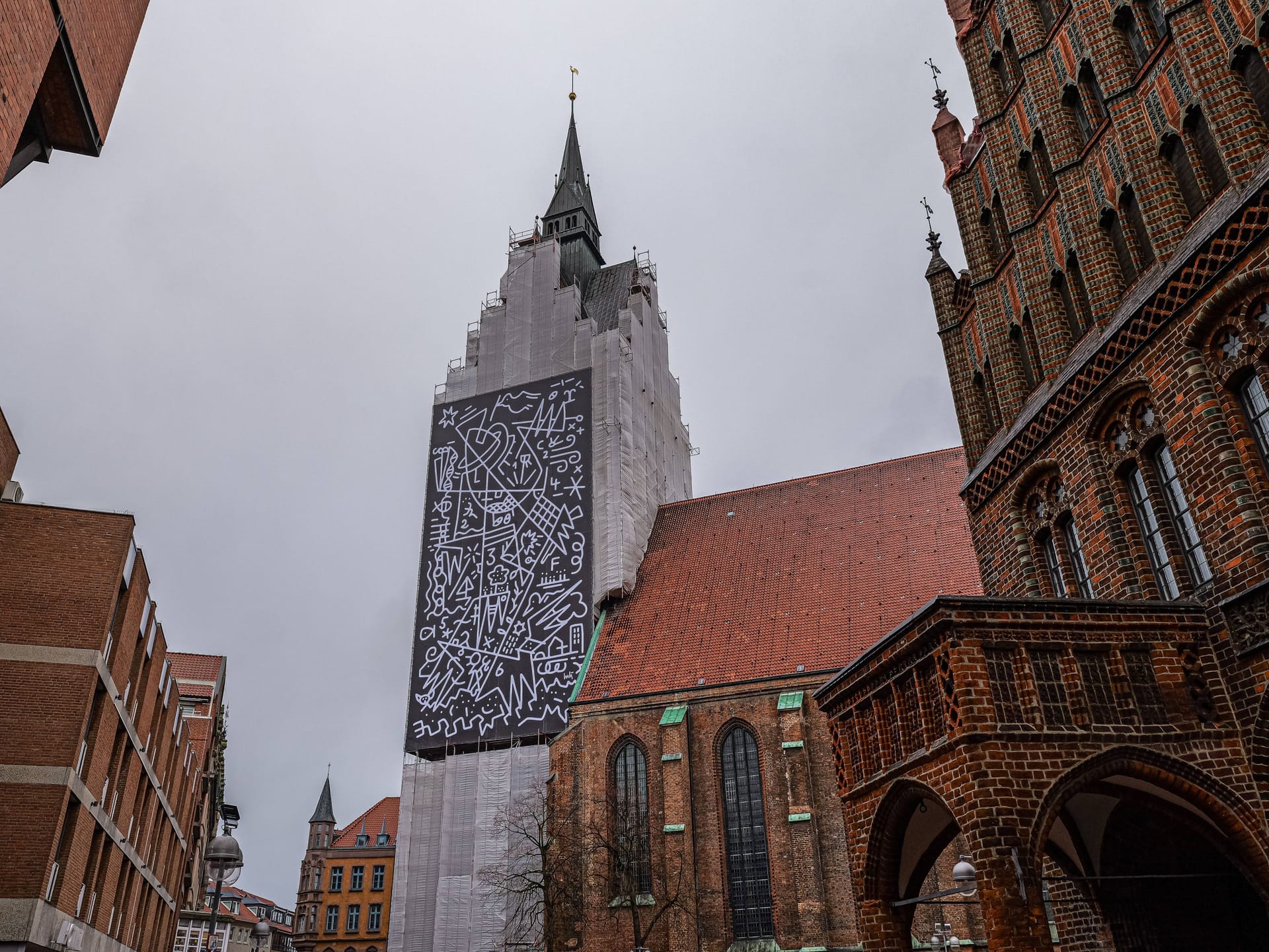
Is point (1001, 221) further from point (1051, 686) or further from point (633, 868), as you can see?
point (633, 868)

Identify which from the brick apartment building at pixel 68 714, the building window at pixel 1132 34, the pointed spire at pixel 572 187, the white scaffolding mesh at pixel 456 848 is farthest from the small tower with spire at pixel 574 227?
the building window at pixel 1132 34

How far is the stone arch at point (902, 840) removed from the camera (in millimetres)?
10281

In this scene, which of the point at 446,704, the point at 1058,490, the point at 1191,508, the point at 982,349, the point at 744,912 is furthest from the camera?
the point at 446,704

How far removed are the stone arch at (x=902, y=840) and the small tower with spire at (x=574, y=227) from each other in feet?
120

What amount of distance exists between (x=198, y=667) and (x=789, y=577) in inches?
1228

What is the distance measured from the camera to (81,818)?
1700cm

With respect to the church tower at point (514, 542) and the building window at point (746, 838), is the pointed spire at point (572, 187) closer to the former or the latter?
the church tower at point (514, 542)

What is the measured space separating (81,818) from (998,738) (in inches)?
605

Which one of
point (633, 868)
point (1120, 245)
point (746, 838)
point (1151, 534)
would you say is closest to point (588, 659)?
point (633, 868)

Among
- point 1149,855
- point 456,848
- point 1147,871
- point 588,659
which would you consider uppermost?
point 588,659

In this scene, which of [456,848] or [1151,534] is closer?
[1151,534]

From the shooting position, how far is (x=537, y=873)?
27672 millimetres

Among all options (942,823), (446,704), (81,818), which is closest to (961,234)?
(942,823)

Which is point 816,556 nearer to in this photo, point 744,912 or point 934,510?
point 934,510
